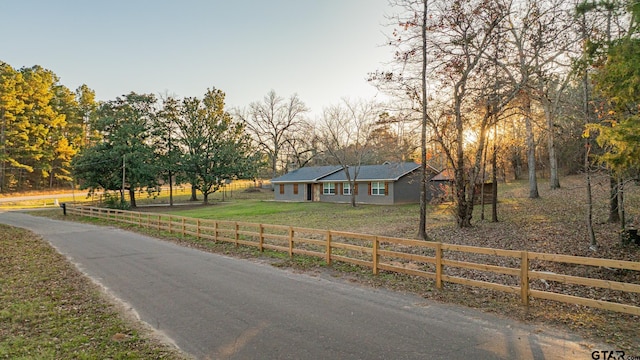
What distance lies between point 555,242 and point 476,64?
23.7 ft

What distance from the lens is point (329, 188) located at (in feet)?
118

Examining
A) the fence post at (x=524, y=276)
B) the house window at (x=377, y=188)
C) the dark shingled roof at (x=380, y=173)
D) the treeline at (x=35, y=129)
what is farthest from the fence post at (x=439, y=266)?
the treeline at (x=35, y=129)

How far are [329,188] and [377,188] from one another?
580cm

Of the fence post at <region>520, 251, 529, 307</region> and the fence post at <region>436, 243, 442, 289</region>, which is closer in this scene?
the fence post at <region>520, 251, 529, 307</region>

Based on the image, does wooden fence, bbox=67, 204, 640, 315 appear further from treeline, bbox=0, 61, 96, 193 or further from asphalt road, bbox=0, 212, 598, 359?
treeline, bbox=0, 61, 96, 193

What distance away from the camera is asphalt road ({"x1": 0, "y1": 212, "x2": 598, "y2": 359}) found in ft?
15.0

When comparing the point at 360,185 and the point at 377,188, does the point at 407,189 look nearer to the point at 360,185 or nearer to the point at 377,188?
the point at 377,188

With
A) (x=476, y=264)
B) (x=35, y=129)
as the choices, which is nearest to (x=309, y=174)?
(x=476, y=264)

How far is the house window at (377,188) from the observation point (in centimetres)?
3141

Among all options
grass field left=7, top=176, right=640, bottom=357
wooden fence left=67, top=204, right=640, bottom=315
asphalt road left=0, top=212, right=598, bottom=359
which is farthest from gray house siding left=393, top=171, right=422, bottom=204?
asphalt road left=0, top=212, right=598, bottom=359

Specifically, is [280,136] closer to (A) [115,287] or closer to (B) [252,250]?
(B) [252,250]

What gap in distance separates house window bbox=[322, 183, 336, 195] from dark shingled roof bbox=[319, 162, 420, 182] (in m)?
0.61

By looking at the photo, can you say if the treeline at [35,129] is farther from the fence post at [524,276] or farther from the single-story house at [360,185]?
the fence post at [524,276]

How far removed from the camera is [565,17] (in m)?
12.8
